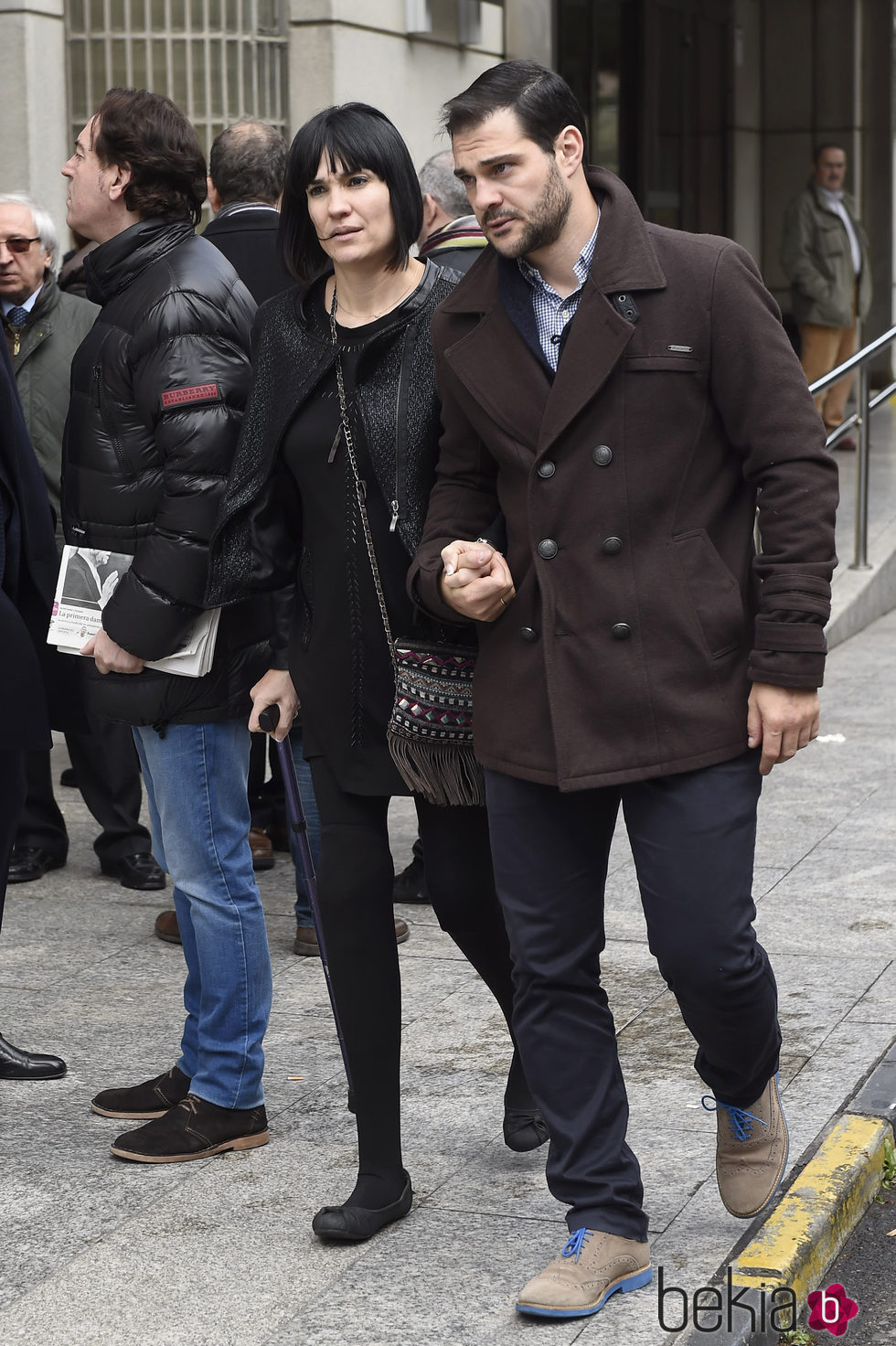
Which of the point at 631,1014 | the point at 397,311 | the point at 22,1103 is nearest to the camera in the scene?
the point at 397,311

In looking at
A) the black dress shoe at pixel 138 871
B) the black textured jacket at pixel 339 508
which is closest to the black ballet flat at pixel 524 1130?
the black textured jacket at pixel 339 508

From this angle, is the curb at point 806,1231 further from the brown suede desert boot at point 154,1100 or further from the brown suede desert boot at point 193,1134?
the brown suede desert boot at point 154,1100

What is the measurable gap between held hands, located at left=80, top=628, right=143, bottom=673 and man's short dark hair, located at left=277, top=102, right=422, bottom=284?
0.96 m

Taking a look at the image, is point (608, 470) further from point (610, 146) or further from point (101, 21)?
point (610, 146)

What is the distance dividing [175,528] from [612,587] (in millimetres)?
1048

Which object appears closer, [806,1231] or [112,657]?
[806,1231]

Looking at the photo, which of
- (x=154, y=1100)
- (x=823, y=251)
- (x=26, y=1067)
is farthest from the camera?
(x=823, y=251)

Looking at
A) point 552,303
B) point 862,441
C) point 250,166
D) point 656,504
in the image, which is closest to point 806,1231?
point 656,504

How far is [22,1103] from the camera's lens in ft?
14.1

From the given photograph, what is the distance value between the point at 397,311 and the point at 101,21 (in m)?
6.78

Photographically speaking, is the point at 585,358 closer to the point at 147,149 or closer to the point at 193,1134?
the point at 147,149

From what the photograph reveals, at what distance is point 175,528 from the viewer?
381cm

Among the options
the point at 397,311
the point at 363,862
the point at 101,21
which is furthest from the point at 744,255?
the point at 101,21

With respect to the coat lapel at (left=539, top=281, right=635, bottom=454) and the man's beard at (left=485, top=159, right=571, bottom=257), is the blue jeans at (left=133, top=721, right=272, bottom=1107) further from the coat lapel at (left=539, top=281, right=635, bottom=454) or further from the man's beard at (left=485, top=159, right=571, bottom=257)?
the man's beard at (left=485, top=159, right=571, bottom=257)
